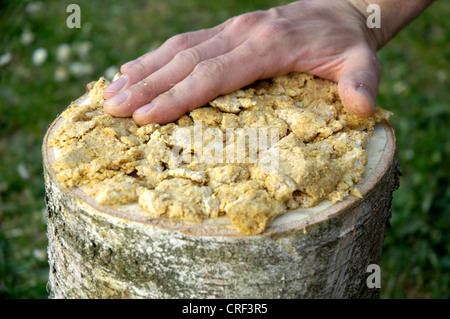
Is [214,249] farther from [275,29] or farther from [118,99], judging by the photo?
[275,29]

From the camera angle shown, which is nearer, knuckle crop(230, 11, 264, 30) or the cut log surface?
the cut log surface

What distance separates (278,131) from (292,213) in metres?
0.37

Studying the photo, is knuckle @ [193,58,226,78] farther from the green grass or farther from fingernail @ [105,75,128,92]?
the green grass

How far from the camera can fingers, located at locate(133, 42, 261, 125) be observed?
71.8 inches

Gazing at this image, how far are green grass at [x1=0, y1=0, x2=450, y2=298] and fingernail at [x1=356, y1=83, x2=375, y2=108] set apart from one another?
1.59m

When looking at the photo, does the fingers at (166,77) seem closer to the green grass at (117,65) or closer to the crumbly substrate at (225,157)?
the crumbly substrate at (225,157)

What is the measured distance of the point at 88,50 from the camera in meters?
4.48

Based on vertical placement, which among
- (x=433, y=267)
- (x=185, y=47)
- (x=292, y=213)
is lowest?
→ (x=433, y=267)

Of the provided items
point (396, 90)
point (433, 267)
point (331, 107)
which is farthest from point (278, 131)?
point (396, 90)

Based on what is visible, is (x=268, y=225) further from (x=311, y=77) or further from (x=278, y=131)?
(x=311, y=77)

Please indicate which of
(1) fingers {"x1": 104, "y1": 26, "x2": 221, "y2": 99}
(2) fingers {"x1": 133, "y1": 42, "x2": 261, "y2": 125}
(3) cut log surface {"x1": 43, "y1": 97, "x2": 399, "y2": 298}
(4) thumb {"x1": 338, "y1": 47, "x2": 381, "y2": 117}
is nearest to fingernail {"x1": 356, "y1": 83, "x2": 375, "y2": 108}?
(4) thumb {"x1": 338, "y1": 47, "x2": 381, "y2": 117}

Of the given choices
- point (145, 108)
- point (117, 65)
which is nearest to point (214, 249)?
point (145, 108)

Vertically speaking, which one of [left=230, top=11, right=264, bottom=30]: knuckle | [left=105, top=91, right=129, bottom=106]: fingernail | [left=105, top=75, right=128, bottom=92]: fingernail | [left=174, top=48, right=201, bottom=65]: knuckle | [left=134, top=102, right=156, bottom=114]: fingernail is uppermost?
[left=230, top=11, right=264, bottom=30]: knuckle

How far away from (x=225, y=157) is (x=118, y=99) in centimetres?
51
